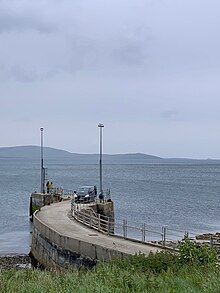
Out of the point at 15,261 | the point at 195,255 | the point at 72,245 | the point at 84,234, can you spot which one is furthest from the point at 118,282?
the point at 15,261

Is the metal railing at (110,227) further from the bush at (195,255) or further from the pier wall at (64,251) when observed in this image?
the bush at (195,255)

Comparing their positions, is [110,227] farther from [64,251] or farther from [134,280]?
[134,280]

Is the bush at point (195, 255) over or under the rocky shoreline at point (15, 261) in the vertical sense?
over

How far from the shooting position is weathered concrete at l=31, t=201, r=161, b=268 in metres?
20.4

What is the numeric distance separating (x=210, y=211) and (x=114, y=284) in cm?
5770

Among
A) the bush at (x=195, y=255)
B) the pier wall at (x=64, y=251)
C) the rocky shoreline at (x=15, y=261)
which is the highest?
the bush at (x=195, y=255)

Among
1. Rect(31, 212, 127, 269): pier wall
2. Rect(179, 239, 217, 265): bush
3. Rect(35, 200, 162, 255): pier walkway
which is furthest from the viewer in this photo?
Rect(35, 200, 162, 255): pier walkway

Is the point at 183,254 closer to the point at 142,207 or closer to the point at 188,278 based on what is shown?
the point at 188,278

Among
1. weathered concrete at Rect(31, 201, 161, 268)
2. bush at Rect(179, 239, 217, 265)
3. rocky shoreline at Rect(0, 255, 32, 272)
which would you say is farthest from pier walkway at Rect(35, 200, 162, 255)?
bush at Rect(179, 239, 217, 265)

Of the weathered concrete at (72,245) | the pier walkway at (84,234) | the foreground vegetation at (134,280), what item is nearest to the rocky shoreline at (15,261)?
the weathered concrete at (72,245)

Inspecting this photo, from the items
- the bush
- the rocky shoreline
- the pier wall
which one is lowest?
the rocky shoreline

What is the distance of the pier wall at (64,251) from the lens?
2041cm

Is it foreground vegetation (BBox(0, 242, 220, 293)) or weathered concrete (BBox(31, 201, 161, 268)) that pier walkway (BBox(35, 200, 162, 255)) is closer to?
weathered concrete (BBox(31, 201, 161, 268))

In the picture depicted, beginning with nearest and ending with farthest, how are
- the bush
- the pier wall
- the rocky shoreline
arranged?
the bush
the pier wall
the rocky shoreline
